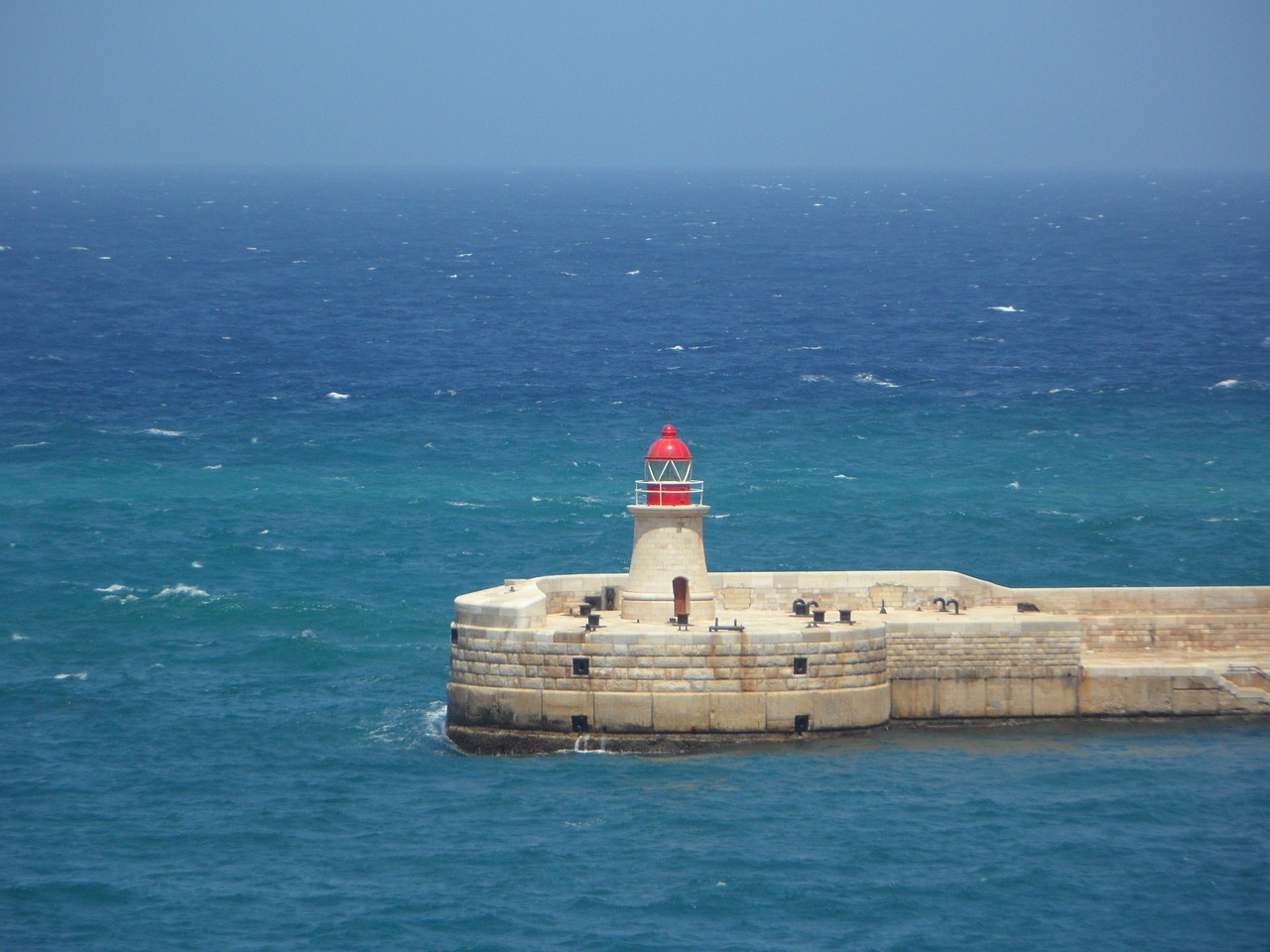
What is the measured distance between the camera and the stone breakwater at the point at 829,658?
40562 millimetres

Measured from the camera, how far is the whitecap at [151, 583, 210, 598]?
55.2 metres

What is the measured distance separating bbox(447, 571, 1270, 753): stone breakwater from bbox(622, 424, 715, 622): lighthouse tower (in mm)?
463

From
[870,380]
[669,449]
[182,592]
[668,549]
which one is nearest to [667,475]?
[669,449]

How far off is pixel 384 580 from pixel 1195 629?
23391 millimetres

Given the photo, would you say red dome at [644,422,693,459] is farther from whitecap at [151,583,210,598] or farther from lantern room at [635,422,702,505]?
whitecap at [151,583,210,598]

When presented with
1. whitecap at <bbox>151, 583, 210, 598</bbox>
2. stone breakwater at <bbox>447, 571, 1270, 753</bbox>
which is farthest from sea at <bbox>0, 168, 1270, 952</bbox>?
stone breakwater at <bbox>447, 571, 1270, 753</bbox>

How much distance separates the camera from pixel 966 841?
36.2 meters

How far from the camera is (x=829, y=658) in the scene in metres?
41.1

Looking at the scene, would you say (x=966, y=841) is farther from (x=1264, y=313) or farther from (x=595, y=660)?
(x=1264, y=313)

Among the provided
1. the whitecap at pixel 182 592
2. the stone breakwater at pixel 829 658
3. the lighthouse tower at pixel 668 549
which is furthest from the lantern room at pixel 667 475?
the whitecap at pixel 182 592

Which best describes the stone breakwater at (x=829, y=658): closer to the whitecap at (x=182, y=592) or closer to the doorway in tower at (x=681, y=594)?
the doorway in tower at (x=681, y=594)

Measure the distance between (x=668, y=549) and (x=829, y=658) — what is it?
4542mm

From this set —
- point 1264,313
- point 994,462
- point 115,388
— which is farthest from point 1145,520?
point 1264,313

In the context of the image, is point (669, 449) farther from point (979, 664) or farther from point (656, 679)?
point (979, 664)
